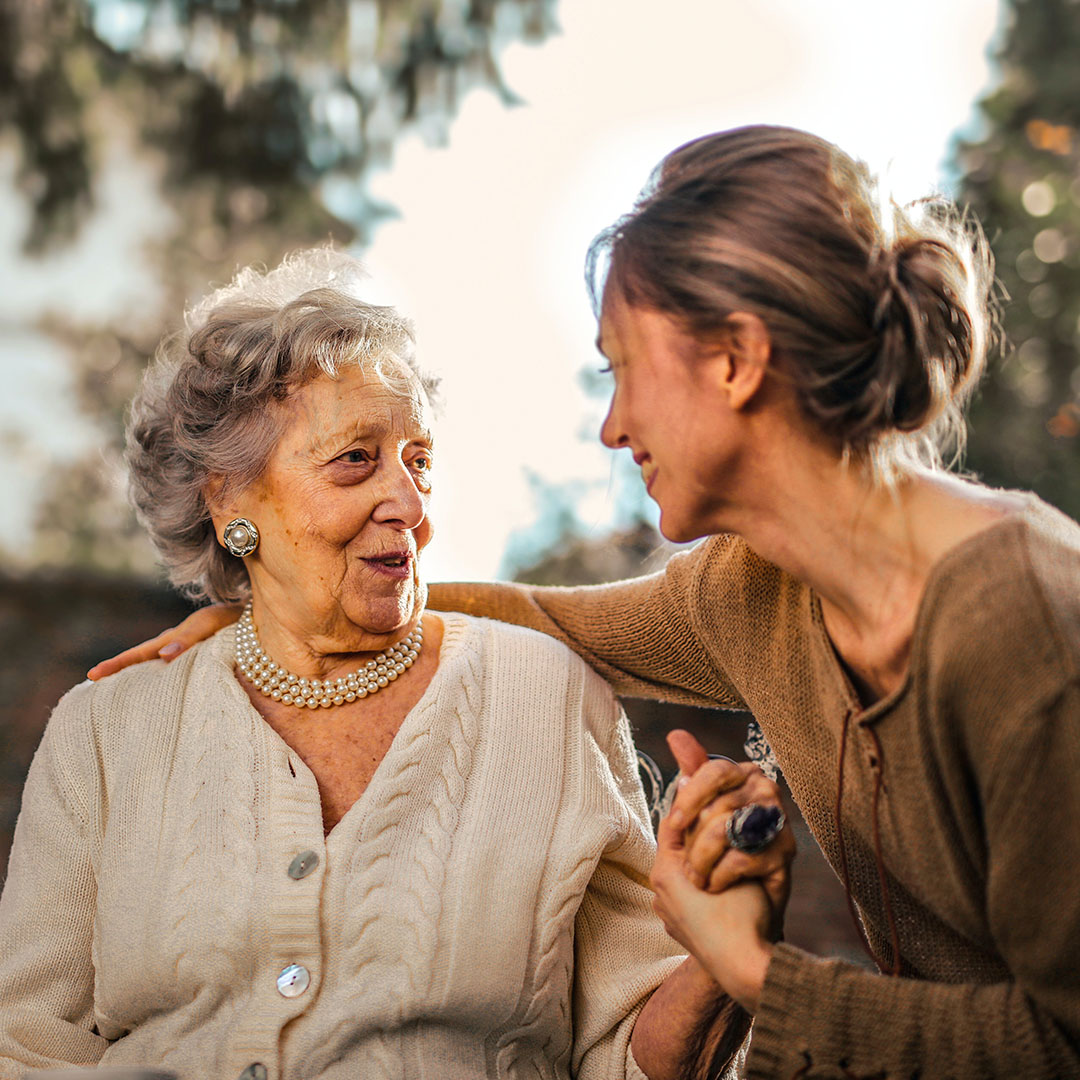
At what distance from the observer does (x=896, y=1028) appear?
142cm

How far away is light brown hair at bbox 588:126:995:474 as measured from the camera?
1.47m

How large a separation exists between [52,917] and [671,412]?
138 cm

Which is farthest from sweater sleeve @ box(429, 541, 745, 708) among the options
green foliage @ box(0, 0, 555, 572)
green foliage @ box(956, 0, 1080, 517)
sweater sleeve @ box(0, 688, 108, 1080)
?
green foliage @ box(0, 0, 555, 572)

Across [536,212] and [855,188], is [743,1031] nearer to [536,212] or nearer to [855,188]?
[855,188]

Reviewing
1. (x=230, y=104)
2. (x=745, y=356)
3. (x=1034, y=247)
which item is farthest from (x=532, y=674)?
(x=230, y=104)

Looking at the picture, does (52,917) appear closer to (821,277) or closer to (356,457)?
(356,457)

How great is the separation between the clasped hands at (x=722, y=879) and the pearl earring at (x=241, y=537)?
0.96 m

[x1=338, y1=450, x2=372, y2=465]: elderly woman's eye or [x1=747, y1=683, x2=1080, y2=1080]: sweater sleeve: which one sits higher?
[x1=338, y1=450, x2=372, y2=465]: elderly woman's eye

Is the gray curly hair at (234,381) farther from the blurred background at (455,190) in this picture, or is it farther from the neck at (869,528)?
the blurred background at (455,190)

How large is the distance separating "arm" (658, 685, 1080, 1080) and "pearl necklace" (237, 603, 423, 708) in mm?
843

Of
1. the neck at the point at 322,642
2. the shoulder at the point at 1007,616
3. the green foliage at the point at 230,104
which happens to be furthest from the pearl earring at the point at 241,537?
the green foliage at the point at 230,104

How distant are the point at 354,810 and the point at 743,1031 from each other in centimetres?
77

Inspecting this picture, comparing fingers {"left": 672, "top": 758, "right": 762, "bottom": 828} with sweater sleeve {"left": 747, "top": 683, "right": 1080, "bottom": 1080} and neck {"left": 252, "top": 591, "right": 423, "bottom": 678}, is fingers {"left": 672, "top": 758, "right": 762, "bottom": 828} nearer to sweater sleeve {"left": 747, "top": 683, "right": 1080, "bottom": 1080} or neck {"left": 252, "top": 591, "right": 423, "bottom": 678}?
sweater sleeve {"left": 747, "top": 683, "right": 1080, "bottom": 1080}

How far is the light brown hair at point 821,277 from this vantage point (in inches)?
57.9
